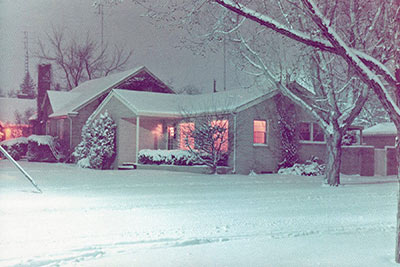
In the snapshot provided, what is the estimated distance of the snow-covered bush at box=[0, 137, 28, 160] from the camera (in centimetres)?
3712

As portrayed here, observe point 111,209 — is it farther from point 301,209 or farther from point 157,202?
point 301,209

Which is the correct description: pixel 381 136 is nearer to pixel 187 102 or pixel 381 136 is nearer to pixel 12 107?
pixel 187 102

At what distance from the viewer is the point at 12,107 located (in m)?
53.7

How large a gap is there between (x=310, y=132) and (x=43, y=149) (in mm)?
19051

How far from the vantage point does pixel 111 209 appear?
11.5 m

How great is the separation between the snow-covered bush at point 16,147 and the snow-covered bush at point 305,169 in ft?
70.0

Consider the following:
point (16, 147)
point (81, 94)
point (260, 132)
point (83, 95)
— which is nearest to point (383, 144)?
point (260, 132)

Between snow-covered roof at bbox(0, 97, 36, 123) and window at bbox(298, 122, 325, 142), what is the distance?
34624 millimetres

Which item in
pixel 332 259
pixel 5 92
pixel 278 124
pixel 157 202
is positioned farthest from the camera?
pixel 5 92

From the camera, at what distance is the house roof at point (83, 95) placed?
33656 mm

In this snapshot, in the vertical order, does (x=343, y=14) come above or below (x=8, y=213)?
above

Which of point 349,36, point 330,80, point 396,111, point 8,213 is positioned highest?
point 349,36

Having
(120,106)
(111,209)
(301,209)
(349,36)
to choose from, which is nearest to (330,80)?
(349,36)

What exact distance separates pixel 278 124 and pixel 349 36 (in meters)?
9.83
